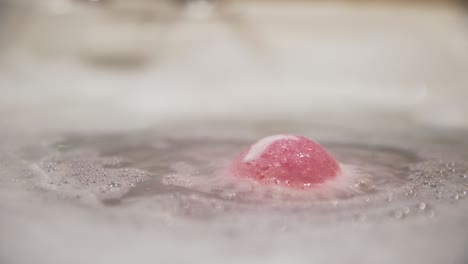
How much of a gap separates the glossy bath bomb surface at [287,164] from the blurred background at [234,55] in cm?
46

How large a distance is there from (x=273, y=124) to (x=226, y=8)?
1.19 ft

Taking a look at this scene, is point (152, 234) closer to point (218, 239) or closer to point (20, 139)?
point (218, 239)

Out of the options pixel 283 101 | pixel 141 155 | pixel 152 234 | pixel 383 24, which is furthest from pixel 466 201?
pixel 383 24

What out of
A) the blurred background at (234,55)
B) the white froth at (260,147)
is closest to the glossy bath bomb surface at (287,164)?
the white froth at (260,147)

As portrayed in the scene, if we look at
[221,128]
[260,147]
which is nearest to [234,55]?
[221,128]

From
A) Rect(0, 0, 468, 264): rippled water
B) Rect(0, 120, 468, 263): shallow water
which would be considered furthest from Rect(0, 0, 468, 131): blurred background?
Rect(0, 120, 468, 263): shallow water

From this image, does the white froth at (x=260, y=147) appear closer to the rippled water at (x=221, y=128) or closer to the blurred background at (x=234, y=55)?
the rippled water at (x=221, y=128)

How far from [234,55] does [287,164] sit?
2.07 feet

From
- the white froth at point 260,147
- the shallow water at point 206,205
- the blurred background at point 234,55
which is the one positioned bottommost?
the shallow water at point 206,205

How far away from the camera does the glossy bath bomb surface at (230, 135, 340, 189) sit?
22.8 inches

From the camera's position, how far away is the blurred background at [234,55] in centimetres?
111

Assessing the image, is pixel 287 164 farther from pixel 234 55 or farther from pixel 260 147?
pixel 234 55

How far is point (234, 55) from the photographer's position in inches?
46.1

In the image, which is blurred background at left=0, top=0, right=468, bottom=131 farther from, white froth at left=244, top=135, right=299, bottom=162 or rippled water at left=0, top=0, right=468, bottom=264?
white froth at left=244, top=135, right=299, bottom=162
